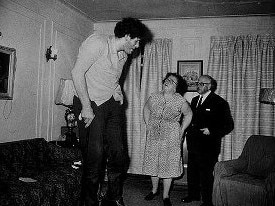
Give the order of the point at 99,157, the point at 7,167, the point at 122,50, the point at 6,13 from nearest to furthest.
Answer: the point at 99,157 → the point at 122,50 → the point at 7,167 → the point at 6,13

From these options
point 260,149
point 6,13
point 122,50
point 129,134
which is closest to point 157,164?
point 260,149

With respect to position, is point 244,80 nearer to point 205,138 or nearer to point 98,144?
point 205,138

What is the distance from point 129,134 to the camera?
5.68m

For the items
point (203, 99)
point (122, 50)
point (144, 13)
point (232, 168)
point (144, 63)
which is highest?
point (144, 13)

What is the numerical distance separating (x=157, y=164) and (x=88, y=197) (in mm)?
1948

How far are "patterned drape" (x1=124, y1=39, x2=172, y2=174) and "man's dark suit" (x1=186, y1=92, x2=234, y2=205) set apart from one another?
134 cm

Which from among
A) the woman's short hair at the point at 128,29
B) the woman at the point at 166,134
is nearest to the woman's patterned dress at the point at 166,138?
the woman at the point at 166,134

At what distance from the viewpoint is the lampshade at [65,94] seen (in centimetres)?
442

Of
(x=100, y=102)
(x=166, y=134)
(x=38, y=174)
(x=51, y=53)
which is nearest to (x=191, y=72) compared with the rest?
(x=166, y=134)

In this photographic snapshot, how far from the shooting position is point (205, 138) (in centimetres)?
421

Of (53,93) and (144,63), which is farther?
(144,63)

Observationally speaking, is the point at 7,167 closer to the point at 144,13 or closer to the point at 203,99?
the point at 203,99

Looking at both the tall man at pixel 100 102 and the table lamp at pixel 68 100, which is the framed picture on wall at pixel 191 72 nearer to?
the table lamp at pixel 68 100

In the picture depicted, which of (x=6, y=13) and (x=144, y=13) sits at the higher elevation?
(x=144, y=13)
